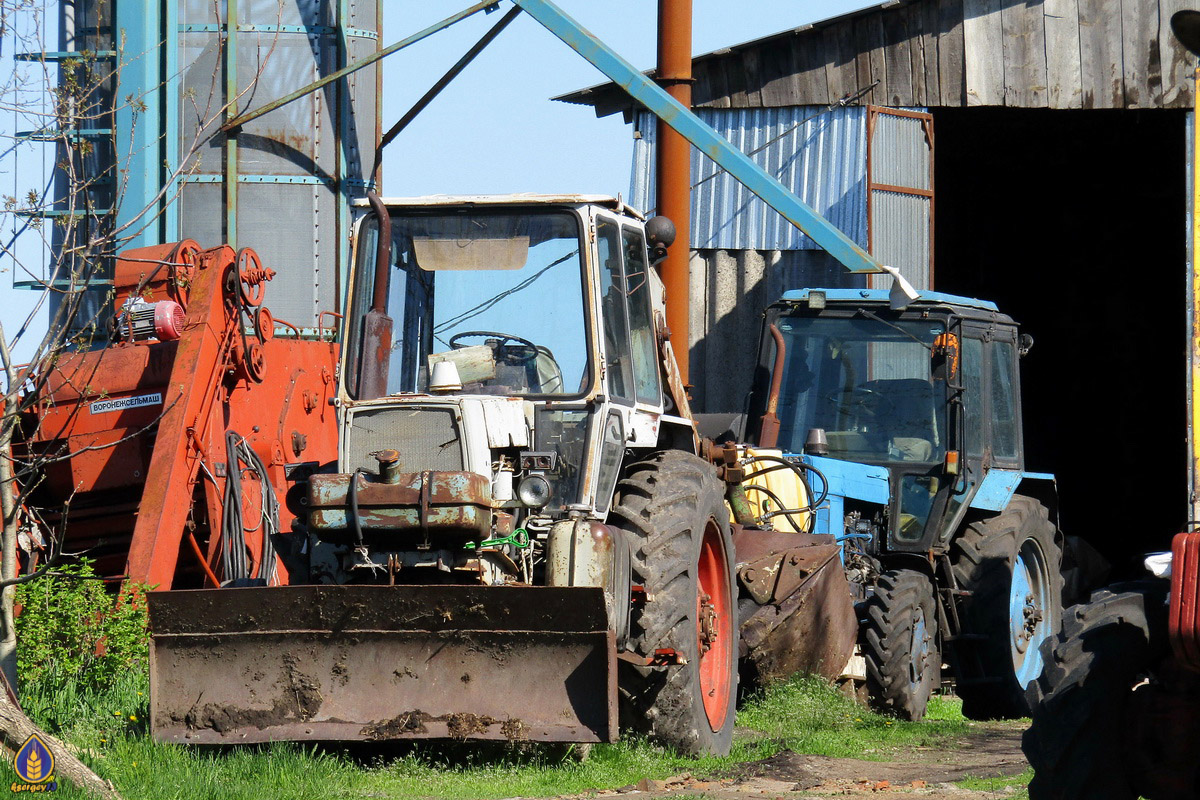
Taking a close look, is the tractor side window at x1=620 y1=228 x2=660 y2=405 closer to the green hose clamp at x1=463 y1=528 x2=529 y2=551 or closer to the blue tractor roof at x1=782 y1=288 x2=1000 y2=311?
the green hose clamp at x1=463 y1=528 x2=529 y2=551

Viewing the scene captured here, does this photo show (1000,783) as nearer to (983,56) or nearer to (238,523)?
(238,523)

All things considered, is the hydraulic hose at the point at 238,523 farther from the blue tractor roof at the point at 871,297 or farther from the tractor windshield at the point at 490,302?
the blue tractor roof at the point at 871,297

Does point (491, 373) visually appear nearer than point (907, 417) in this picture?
Yes

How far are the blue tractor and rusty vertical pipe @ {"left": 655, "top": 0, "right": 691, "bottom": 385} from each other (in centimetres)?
201

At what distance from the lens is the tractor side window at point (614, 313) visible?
7070 mm

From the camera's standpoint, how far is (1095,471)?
20984 millimetres

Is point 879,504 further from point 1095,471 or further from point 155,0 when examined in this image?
point 1095,471

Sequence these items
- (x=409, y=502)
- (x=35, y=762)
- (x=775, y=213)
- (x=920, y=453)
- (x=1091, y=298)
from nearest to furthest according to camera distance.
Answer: (x=35, y=762) → (x=409, y=502) → (x=920, y=453) → (x=775, y=213) → (x=1091, y=298)

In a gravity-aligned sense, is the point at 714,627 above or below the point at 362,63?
below

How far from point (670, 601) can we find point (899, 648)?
291 cm

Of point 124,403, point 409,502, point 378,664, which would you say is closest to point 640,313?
point 409,502

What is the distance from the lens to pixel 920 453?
10602mm

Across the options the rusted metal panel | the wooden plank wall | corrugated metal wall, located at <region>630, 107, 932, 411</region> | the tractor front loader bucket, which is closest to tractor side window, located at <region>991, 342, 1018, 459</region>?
the rusted metal panel

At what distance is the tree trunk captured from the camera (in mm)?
5422
